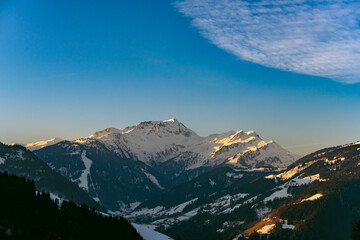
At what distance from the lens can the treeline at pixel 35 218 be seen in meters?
146

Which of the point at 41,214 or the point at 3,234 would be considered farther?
the point at 41,214

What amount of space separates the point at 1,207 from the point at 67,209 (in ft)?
134

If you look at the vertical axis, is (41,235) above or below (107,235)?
above

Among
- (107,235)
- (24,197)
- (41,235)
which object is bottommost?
(107,235)

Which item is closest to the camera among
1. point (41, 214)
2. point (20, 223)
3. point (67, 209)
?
point (20, 223)

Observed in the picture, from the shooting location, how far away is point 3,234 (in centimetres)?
13062

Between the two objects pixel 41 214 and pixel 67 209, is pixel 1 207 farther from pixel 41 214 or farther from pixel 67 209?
pixel 67 209

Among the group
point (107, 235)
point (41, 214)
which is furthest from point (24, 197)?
point (107, 235)

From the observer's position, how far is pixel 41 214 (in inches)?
6801

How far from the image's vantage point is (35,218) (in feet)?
541

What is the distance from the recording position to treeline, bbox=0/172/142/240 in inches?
5748

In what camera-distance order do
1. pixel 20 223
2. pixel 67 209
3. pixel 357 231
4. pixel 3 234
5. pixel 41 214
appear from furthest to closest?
pixel 67 209 < pixel 41 214 < pixel 20 223 < pixel 357 231 < pixel 3 234

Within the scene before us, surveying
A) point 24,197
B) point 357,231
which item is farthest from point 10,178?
Result: point 357,231

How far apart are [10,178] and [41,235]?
58.2 m
